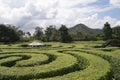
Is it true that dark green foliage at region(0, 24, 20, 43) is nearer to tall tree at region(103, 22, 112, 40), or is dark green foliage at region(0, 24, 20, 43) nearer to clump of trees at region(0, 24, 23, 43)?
clump of trees at region(0, 24, 23, 43)

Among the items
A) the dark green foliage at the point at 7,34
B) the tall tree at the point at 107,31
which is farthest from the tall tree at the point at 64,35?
the dark green foliage at the point at 7,34

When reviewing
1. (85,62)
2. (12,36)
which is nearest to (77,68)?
(85,62)

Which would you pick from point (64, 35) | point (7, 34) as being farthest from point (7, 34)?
point (64, 35)

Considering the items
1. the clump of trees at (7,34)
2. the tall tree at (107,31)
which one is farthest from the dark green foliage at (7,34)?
the tall tree at (107,31)

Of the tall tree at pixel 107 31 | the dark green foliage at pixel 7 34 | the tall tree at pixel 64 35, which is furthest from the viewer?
the dark green foliage at pixel 7 34

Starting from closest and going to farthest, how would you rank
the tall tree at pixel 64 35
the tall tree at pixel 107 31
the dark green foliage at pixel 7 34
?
the tall tree at pixel 64 35 → the tall tree at pixel 107 31 → the dark green foliage at pixel 7 34

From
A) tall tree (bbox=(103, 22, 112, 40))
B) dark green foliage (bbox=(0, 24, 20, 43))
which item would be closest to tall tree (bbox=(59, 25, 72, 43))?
tall tree (bbox=(103, 22, 112, 40))

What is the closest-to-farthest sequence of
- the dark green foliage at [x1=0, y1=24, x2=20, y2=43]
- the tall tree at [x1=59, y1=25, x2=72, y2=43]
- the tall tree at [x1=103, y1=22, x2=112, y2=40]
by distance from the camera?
the tall tree at [x1=59, y1=25, x2=72, y2=43] < the tall tree at [x1=103, y1=22, x2=112, y2=40] < the dark green foliage at [x1=0, y1=24, x2=20, y2=43]

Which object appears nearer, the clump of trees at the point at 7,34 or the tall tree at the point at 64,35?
the tall tree at the point at 64,35

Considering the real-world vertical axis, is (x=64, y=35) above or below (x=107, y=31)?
below

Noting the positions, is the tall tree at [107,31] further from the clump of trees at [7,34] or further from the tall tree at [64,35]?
the clump of trees at [7,34]

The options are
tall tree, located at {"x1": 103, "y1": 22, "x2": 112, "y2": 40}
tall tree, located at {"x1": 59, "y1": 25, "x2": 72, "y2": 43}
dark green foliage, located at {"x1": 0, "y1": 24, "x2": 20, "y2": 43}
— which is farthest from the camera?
dark green foliage, located at {"x1": 0, "y1": 24, "x2": 20, "y2": 43}

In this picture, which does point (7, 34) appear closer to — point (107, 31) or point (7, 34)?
point (7, 34)

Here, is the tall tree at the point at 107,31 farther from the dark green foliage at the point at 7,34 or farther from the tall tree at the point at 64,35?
the dark green foliage at the point at 7,34
